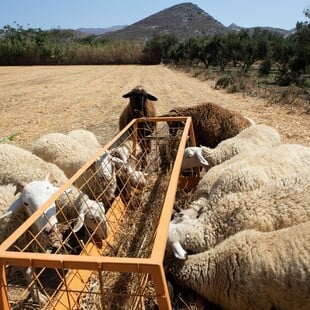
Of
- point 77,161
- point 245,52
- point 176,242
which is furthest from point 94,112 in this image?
point 245,52

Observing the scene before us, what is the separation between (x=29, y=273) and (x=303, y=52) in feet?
115

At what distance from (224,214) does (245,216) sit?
25 centimetres

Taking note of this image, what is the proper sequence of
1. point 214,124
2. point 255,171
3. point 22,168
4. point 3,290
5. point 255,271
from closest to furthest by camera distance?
point 3,290, point 255,271, point 255,171, point 22,168, point 214,124

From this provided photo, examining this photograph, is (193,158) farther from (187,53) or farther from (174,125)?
(187,53)

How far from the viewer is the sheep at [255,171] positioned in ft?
13.7

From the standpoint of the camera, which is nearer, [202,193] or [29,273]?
[29,273]

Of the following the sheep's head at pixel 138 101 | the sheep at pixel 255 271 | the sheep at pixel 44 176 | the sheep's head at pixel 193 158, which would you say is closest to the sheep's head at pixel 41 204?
the sheep at pixel 44 176

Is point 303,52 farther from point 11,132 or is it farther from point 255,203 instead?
point 255,203

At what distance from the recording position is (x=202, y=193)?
468cm

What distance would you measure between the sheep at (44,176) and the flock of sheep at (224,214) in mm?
14

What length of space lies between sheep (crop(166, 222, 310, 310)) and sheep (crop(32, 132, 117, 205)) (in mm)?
1998

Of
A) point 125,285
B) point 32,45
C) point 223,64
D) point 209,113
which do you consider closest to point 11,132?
point 209,113

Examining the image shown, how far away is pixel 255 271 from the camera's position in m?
2.90

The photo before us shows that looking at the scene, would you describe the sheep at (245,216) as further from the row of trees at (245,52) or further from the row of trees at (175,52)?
the row of trees at (175,52)
